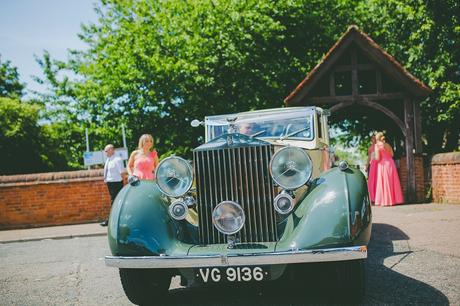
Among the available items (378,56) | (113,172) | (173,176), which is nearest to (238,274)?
(173,176)

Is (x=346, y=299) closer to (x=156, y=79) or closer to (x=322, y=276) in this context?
(x=322, y=276)

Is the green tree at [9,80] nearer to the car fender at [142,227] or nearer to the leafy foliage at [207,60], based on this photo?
the leafy foliage at [207,60]

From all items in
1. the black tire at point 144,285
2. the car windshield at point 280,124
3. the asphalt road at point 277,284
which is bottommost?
the asphalt road at point 277,284

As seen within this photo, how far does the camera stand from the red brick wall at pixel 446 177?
996cm

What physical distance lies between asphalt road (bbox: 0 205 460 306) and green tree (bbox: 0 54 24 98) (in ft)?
113

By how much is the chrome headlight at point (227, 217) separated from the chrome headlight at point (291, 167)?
0.42 meters

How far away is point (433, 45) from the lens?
13.9 m

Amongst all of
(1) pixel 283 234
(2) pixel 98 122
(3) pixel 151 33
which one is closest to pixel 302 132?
(1) pixel 283 234

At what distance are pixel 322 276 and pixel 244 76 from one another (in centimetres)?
1436

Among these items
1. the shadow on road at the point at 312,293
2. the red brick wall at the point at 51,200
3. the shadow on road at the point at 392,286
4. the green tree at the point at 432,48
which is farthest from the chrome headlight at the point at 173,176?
the green tree at the point at 432,48

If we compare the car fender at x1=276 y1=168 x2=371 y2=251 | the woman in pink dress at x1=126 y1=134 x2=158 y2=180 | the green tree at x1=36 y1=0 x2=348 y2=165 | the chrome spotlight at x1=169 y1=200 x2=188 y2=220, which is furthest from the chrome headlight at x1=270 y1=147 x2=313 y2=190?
the green tree at x1=36 y1=0 x2=348 y2=165

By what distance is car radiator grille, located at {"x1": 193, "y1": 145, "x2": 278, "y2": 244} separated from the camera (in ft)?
12.4

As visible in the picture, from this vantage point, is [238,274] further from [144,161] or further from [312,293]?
[144,161]

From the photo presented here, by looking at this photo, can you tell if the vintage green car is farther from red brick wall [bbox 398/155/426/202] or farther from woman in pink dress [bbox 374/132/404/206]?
red brick wall [bbox 398/155/426/202]
